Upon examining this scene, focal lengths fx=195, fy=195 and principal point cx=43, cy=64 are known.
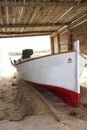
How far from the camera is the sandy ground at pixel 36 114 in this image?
313cm

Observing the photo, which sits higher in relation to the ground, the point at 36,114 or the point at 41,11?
the point at 41,11

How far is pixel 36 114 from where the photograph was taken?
3803 millimetres

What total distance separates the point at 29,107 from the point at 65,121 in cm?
116

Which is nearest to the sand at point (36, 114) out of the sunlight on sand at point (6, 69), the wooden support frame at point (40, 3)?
the wooden support frame at point (40, 3)

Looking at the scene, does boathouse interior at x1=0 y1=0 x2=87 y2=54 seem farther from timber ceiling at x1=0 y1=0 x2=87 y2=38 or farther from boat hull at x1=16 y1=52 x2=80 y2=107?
boat hull at x1=16 y1=52 x2=80 y2=107

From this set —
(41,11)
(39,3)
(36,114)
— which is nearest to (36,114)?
(36,114)

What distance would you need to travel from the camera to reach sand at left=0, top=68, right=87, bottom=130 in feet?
10.3

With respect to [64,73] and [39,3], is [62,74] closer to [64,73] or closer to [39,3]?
[64,73]

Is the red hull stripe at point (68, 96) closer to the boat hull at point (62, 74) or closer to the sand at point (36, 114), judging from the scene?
the boat hull at point (62, 74)

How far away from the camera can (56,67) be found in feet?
14.5

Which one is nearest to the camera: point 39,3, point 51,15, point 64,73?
point 64,73

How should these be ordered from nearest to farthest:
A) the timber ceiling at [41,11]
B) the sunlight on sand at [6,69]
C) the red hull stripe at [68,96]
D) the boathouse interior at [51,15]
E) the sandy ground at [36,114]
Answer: the sandy ground at [36,114] < the red hull stripe at [68,96] < the timber ceiling at [41,11] < the boathouse interior at [51,15] < the sunlight on sand at [6,69]

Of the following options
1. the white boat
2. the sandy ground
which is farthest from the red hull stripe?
the sandy ground

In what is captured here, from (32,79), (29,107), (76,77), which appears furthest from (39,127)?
(32,79)
